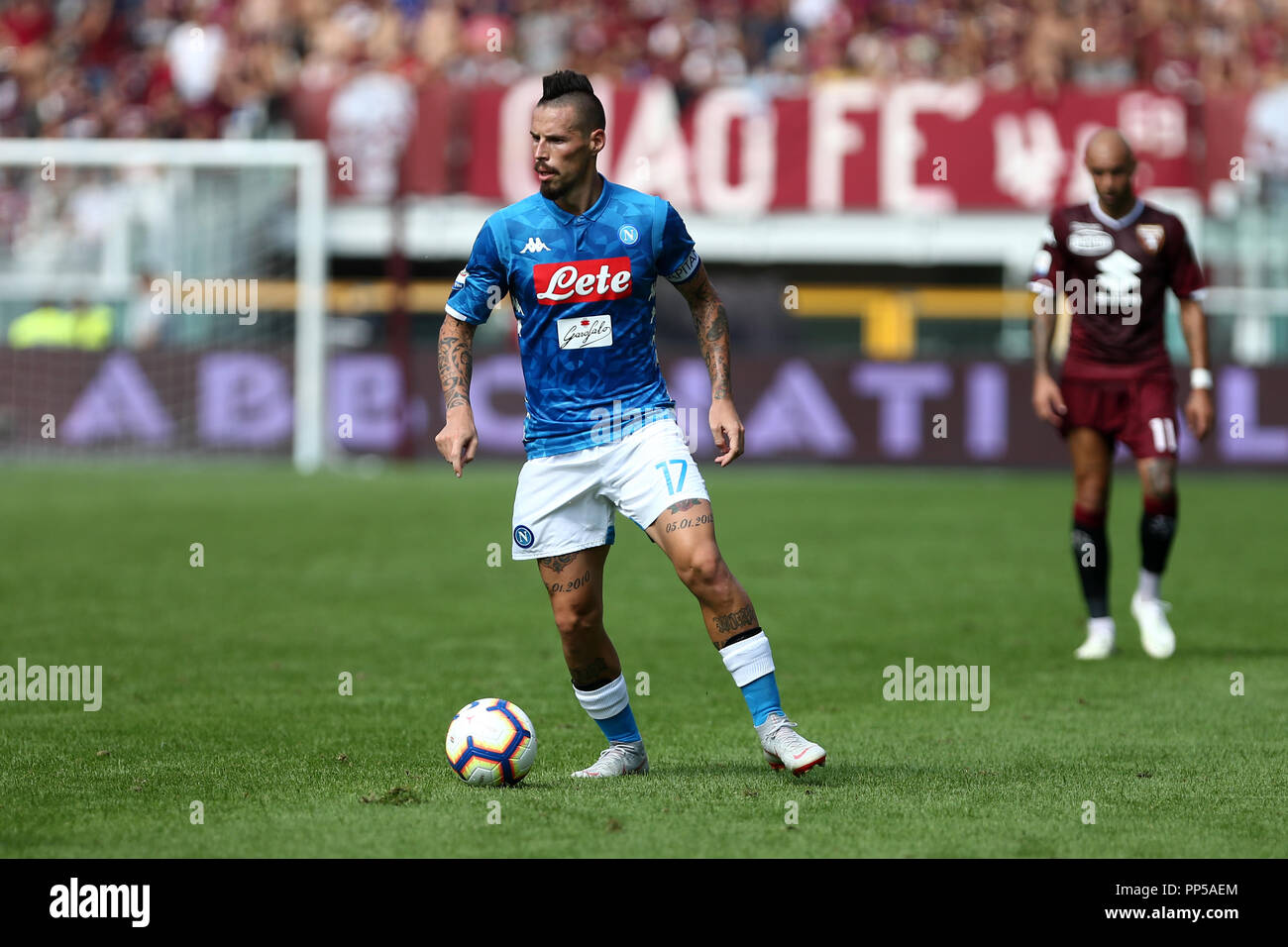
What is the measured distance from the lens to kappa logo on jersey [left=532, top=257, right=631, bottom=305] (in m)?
5.73

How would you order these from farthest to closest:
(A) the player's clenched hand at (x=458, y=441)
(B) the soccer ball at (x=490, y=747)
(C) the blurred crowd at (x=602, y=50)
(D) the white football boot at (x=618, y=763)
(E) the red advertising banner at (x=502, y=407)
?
(C) the blurred crowd at (x=602, y=50)
(E) the red advertising banner at (x=502, y=407)
(D) the white football boot at (x=618, y=763)
(B) the soccer ball at (x=490, y=747)
(A) the player's clenched hand at (x=458, y=441)

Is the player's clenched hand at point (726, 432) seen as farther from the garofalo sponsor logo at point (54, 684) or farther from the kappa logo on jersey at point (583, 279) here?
the garofalo sponsor logo at point (54, 684)

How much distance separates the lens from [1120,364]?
8.95 m

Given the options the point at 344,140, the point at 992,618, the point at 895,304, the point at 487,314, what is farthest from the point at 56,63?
the point at 487,314

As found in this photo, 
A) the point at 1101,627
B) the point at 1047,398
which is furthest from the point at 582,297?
the point at 1101,627

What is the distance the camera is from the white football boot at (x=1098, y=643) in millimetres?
8695

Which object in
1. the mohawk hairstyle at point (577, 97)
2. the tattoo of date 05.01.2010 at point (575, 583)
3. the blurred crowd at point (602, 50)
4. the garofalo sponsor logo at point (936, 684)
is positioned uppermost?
the blurred crowd at point (602, 50)

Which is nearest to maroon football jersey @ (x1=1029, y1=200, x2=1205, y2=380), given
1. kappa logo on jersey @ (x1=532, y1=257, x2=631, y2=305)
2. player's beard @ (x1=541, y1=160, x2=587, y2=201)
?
kappa logo on jersey @ (x1=532, y1=257, x2=631, y2=305)

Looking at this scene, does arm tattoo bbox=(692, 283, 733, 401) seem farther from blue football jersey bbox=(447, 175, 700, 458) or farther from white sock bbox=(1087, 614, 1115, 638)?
white sock bbox=(1087, 614, 1115, 638)

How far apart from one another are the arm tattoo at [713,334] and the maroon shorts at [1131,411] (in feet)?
11.4

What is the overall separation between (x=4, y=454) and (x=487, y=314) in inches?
599

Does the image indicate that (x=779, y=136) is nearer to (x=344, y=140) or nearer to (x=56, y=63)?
(x=344, y=140)
